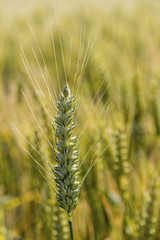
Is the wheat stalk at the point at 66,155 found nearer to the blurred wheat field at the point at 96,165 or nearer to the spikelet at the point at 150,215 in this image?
the blurred wheat field at the point at 96,165

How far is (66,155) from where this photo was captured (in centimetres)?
58

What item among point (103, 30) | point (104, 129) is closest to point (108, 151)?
point (104, 129)

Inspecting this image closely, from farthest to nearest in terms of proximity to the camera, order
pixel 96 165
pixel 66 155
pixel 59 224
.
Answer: pixel 96 165 < pixel 59 224 < pixel 66 155

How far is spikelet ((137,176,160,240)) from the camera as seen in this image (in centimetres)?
94

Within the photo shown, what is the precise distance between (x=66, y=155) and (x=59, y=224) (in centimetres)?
39

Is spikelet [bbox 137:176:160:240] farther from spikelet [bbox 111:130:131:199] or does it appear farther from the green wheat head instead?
the green wheat head

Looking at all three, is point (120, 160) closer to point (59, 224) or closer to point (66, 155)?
point (59, 224)

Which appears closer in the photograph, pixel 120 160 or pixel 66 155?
pixel 66 155

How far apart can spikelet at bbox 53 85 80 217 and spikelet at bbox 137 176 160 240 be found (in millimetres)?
449

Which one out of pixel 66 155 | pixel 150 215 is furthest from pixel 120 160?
pixel 66 155

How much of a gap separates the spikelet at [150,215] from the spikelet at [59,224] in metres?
0.25

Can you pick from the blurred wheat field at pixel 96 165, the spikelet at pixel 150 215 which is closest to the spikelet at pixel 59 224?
the blurred wheat field at pixel 96 165

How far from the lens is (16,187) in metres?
1.50

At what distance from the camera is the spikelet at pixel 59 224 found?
2.91 feet
